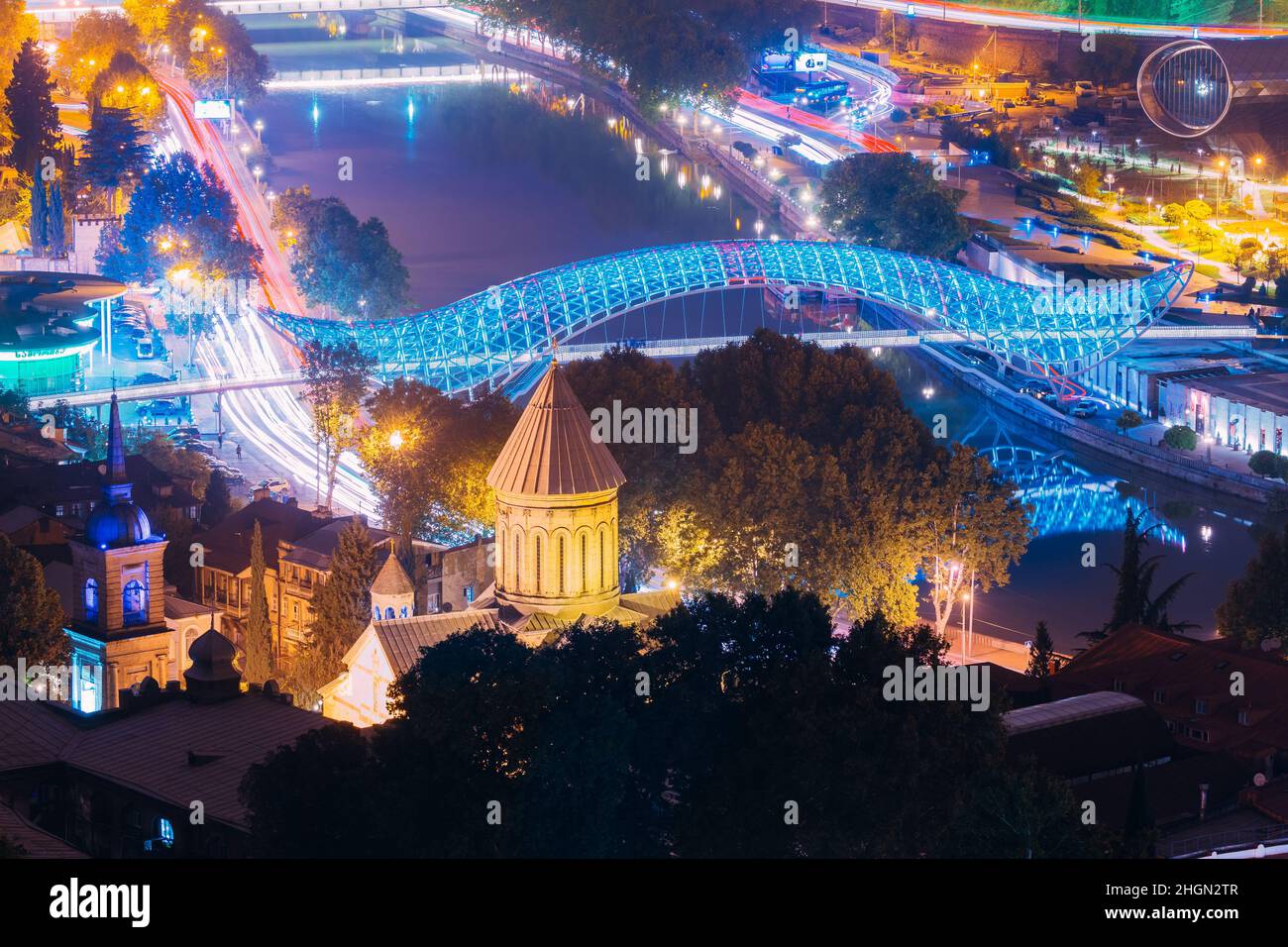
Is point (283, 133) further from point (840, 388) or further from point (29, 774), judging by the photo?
point (29, 774)

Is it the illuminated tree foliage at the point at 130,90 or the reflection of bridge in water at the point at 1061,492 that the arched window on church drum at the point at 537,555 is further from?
the illuminated tree foliage at the point at 130,90

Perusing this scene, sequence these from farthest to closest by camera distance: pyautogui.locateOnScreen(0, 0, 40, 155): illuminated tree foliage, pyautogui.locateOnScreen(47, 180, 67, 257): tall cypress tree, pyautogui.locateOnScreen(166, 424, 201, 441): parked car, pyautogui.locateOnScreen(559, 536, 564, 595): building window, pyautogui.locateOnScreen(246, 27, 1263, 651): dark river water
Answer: pyautogui.locateOnScreen(0, 0, 40, 155): illuminated tree foliage < pyautogui.locateOnScreen(47, 180, 67, 257): tall cypress tree < pyautogui.locateOnScreen(166, 424, 201, 441): parked car < pyautogui.locateOnScreen(246, 27, 1263, 651): dark river water < pyautogui.locateOnScreen(559, 536, 564, 595): building window

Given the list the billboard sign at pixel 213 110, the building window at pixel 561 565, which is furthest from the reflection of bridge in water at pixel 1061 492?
the billboard sign at pixel 213 110

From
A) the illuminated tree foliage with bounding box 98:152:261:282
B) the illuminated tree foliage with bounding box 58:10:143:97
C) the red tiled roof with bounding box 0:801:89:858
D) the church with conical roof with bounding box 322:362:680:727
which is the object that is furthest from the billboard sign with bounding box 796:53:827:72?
the red tiled roof with bounding box 0:801:89:858

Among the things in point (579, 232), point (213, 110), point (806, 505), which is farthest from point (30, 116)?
point (806, 505)

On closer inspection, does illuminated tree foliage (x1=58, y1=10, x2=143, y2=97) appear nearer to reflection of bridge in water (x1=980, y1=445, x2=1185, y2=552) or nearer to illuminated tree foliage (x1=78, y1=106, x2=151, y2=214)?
illuminated tree foliage (x1=78, y1=106, x2=151, y2=214)

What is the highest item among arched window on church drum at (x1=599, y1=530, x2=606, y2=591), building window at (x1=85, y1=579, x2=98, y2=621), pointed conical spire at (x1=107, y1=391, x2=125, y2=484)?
pointed conical spire at (x1=107, y1=391, x2=125, y2=484)

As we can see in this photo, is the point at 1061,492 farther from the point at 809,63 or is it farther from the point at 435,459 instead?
the point at 809,63
